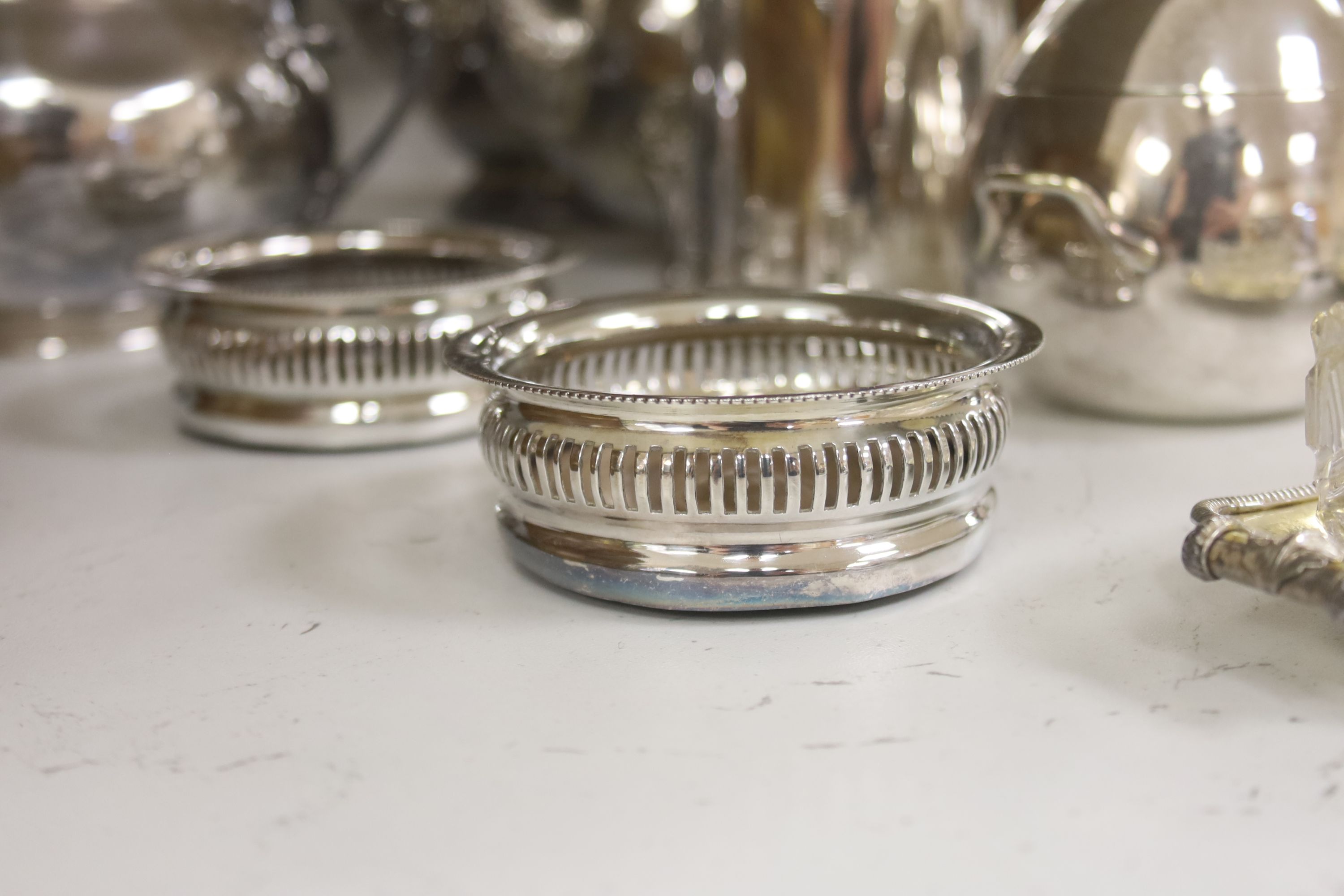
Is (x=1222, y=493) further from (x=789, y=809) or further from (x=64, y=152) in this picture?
(x=64, y=152)

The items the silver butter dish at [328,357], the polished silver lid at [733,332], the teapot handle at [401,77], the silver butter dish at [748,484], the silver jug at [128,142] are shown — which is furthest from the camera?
the teapot handle at [401,77]

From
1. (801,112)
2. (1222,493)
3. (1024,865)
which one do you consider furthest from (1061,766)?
(801,112)

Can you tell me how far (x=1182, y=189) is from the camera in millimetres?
639

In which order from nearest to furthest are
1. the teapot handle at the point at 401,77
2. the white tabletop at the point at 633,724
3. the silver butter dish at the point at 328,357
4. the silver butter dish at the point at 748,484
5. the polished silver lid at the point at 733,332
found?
the white tabletop at the point at 633,724 → the silver butter dish at the point at 748,484 → the polished silver lid at the point at 733,332 → the silver butter dish at the point at 328,357 → the teapot handle at the point at 401,77

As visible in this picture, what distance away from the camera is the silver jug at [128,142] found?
0.85 metres

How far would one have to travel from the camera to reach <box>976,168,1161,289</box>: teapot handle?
65 centimetres

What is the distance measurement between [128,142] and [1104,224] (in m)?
0.63

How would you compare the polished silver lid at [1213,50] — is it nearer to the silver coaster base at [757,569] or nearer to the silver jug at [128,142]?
the silver coaster base at [757,569]

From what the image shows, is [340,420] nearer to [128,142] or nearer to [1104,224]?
[128,142]

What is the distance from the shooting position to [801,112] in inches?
37.6

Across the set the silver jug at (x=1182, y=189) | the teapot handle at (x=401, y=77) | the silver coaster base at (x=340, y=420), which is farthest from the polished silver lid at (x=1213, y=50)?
the teapot handle at (x=401, y=77)

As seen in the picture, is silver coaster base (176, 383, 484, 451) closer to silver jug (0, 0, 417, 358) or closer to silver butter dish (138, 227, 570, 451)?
silver butter dish (138, 227, 570, 451)

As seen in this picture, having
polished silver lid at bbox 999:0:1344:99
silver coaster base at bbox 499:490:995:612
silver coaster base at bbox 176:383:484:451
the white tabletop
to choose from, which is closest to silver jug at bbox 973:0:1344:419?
polished silver lid at bbox 999:0:1344:99

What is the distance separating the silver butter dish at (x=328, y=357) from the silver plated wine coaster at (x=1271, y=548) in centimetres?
38
